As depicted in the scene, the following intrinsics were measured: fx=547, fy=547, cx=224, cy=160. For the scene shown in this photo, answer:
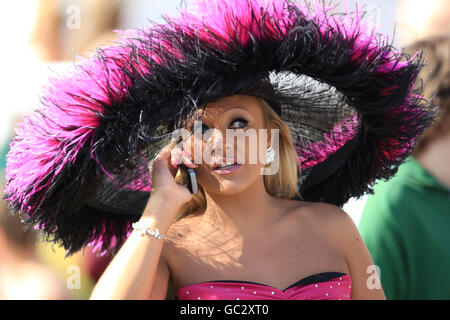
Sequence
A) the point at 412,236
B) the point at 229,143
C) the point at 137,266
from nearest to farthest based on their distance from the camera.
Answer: the point at 137,266, the point at 229,143, the point at 412,236

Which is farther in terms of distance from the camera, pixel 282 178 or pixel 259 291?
pixel 282 178

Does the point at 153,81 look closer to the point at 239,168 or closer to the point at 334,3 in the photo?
the point at 239,168

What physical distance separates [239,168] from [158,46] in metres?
0.41

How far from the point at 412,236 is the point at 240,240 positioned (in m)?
0.71

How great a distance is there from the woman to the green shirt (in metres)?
0.29

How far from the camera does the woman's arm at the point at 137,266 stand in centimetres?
136

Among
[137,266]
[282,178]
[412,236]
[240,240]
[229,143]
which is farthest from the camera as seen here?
[412,236]

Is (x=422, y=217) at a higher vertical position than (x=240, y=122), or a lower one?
lower

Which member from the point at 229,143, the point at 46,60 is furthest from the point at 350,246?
the point at 46,60

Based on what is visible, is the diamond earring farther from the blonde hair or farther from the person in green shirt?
the person in green shirt

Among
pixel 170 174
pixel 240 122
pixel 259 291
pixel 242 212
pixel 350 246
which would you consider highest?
pixel 240 122

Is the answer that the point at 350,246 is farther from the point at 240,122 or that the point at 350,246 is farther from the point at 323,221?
the point at 240,122

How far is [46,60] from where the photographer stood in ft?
8.91

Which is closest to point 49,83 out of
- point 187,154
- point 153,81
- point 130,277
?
point 153,81
